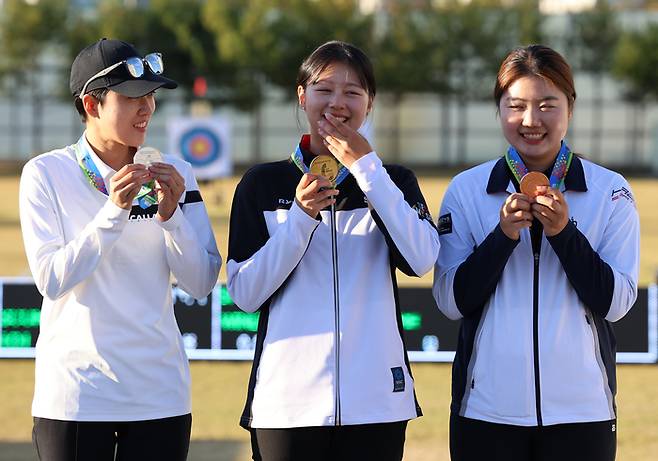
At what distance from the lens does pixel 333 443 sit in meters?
2.97

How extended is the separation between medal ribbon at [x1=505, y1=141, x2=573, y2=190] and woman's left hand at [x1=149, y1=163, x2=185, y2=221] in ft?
3.16

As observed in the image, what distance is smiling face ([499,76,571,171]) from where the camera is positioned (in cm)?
305

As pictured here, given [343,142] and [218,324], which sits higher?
[343,142]

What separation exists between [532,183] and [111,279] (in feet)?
3.96

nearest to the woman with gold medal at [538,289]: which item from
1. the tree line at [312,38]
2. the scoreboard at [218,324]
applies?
the scoreboard at [218,324]

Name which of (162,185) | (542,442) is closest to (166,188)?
(162,185)

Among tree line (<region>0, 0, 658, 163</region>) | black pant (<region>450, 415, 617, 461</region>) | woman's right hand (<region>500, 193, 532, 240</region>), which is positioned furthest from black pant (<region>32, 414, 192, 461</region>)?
tree line (<region>0, 0, 658, 163</region>)

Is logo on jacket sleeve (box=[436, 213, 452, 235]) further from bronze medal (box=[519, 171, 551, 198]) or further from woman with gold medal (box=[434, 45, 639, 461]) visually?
bronze medal (box=[519, 171, 551, 198])

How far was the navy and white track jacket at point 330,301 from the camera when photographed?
9.62ft

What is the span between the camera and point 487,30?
44.6 metres

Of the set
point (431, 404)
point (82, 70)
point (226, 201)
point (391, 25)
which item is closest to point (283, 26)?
point (391, 25)

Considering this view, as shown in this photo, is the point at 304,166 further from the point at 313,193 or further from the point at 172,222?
the point at 172,222

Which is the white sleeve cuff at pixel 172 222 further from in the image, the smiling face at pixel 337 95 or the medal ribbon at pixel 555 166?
the medal ribbon at pixel 555 166

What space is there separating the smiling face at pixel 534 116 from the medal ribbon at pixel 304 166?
0.48 metres
